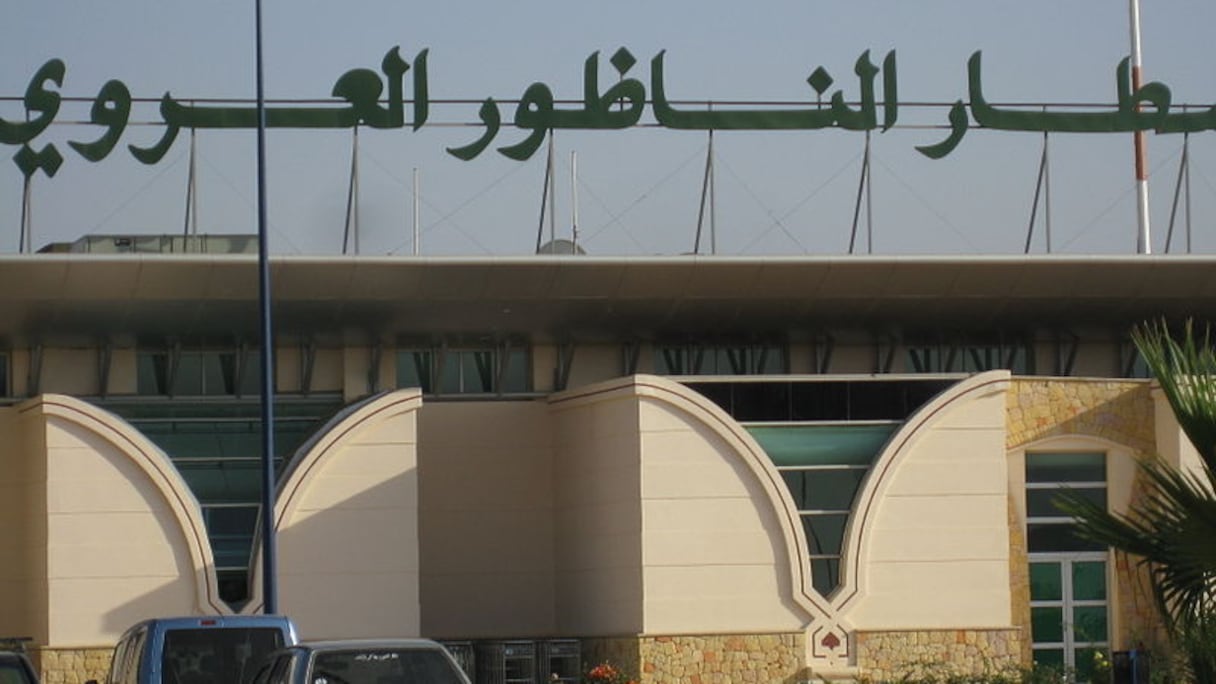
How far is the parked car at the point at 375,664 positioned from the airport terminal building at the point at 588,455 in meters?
18.3

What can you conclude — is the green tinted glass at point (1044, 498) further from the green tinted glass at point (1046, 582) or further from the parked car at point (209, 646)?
the parked car at point (209, 646)

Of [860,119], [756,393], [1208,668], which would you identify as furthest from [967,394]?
[1208,668]

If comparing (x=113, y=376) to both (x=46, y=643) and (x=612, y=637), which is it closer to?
(x=46, y=643)

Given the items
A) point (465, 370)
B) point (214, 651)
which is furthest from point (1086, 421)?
point (214, 651)

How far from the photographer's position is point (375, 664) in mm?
17672

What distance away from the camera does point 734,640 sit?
36.3 m

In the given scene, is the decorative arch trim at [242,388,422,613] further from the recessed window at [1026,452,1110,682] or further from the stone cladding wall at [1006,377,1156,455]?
the recessed window at [1026,452,1110,682]

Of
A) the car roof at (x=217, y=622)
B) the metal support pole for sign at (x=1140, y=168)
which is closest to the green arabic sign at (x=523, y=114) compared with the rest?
the metal support pole for sign at (x=1140, y=168)

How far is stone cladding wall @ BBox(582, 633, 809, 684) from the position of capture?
35812mm

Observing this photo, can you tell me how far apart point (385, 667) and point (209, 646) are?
15.5 feet

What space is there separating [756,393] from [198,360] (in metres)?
10.7

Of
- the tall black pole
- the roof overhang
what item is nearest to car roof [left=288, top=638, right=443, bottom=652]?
the tall black pole

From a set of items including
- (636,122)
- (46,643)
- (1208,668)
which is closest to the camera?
(1208,668)

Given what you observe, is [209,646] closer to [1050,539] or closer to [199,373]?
[199,373]
